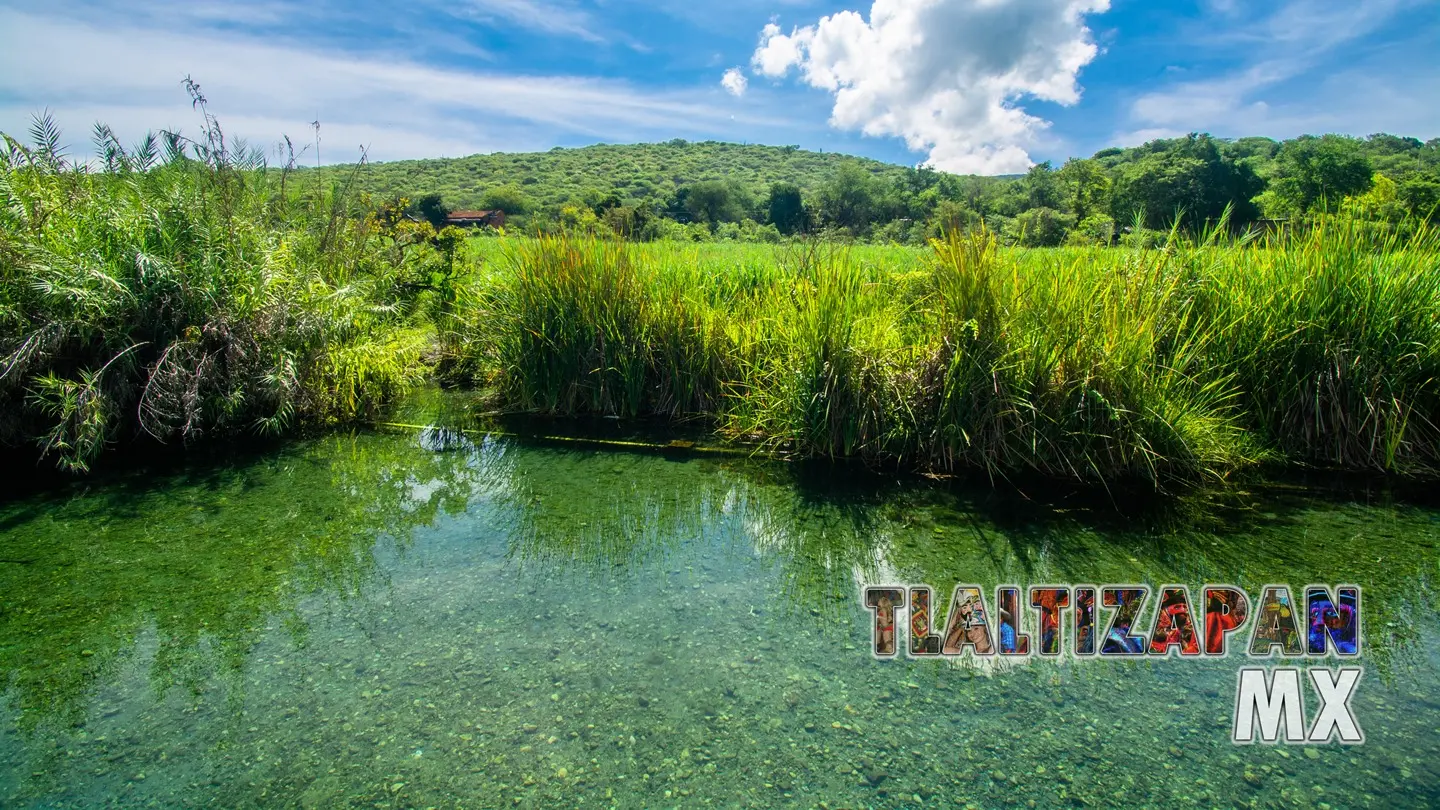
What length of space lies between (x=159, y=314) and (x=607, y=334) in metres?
3.27

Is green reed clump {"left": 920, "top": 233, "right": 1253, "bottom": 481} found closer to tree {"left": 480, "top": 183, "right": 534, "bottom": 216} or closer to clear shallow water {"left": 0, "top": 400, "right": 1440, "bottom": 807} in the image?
clear shallow water {"left": 0, "top": 400, "right": 1440, "bottom": 807}

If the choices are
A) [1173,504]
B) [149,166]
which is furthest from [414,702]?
[149,166]

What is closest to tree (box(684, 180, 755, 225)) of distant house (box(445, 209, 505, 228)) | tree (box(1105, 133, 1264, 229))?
tree (box(1105, 133, 1264, 229))

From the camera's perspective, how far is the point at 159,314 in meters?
5.14

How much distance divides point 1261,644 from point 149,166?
809cm

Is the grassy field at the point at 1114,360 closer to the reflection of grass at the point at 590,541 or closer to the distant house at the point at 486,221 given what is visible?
the reflection of grass at the point at 590,541

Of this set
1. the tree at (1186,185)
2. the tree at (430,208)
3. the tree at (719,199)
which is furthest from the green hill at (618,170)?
the tree at (1186,185)

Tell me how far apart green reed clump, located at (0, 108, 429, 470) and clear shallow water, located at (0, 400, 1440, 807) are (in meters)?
0.83

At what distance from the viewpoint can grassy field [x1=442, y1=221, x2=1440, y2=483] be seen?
4.61m

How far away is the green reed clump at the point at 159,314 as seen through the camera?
189 inches

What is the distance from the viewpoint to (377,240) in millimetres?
8773

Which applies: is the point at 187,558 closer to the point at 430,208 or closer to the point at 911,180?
the point at 430,208

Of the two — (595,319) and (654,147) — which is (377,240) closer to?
(595,319)

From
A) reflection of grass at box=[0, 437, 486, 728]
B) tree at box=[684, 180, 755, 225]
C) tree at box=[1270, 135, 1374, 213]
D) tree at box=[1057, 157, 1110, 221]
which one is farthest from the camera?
tree at box=[1270, 135, 1374, 213]
